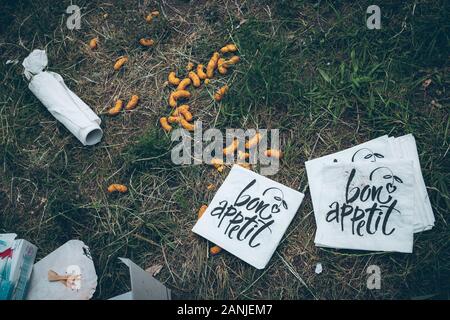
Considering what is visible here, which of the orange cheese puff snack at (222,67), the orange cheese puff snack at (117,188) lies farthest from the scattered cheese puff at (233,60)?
the orange cheese puff snack at (117,188)

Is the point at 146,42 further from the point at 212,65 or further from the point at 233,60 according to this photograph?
the point at 233,60

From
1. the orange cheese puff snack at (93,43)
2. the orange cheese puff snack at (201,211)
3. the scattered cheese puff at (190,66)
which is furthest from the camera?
the orange cheese puff snack at (93,43)

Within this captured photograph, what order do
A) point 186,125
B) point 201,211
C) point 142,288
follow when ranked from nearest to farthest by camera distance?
1. point 142,288
2. point 201,211
3. point 186,125

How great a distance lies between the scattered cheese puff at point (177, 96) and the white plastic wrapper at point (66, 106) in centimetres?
42

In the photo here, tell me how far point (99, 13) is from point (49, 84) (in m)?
0.55

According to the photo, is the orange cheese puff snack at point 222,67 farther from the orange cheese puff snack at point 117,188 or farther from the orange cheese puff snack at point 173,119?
the orange cheese puff snack at point 117,188

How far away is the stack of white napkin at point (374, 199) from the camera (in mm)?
2141

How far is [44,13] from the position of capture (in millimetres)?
2691

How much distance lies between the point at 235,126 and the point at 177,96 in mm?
360

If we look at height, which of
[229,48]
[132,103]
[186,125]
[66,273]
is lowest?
[66,273]

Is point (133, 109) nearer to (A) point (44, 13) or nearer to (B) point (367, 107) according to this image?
(A) point (44, 13)

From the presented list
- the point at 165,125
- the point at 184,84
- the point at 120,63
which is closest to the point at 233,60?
the point at 184,84

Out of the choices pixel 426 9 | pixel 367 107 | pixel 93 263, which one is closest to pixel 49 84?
pixel 93 263

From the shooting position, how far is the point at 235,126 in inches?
93.9
